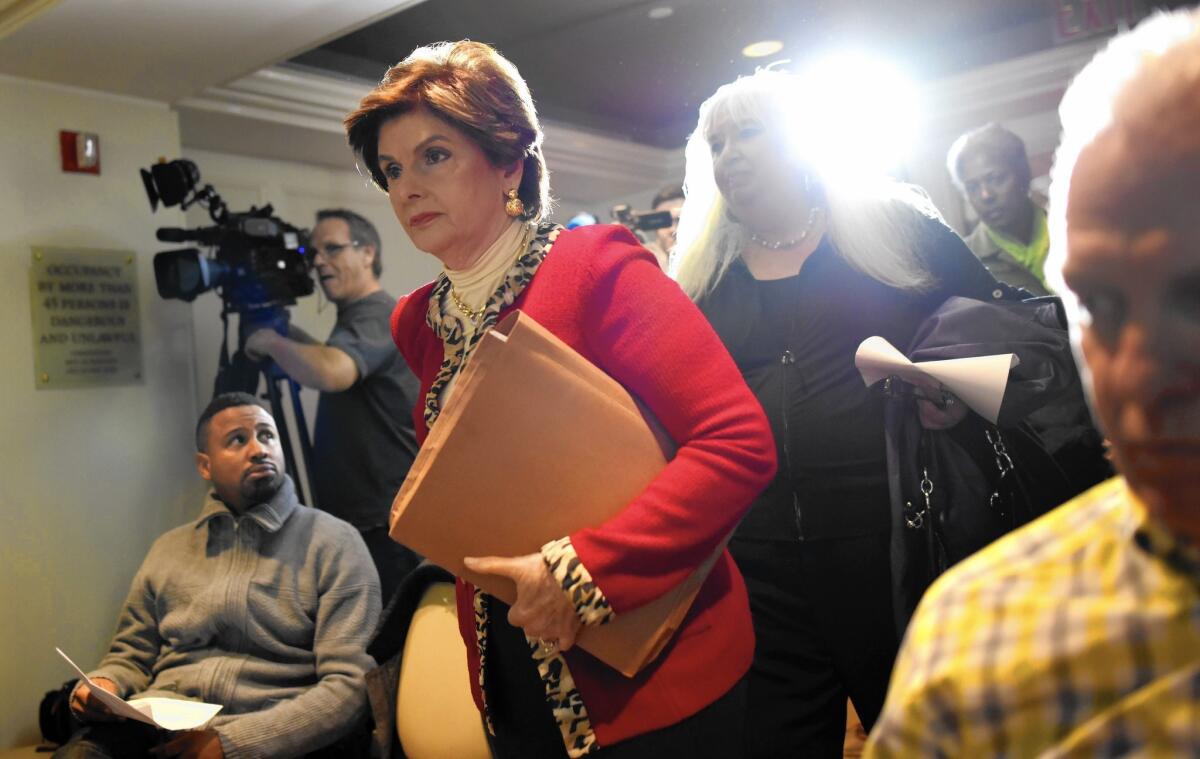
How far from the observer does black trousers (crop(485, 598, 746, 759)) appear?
1001mm

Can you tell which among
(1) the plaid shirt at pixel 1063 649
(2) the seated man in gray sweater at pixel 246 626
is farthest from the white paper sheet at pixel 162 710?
(1) the plaid shirt at pixel 1063 649

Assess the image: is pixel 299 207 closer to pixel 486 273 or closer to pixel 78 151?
pixel 78 151

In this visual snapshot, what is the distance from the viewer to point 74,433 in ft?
10.2

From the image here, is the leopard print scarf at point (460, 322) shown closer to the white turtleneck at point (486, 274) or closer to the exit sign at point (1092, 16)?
the white turtleneck at point (486, 274)

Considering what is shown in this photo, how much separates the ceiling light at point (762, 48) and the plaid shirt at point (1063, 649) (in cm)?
387

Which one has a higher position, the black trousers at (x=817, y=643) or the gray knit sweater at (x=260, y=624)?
the black trousers at (x=817, y=643)

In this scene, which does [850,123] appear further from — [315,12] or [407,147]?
[315,12]

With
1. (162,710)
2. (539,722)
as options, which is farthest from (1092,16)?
(162,710)

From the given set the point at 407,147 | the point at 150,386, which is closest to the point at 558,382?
the point at 407,147

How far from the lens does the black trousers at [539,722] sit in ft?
3.28

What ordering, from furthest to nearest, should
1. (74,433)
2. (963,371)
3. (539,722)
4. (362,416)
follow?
(74,433), (362,416), (963,371), (539,722)

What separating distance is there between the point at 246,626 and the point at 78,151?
5.39ft

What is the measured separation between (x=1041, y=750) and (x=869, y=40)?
4.07 meters

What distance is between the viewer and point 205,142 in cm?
392
